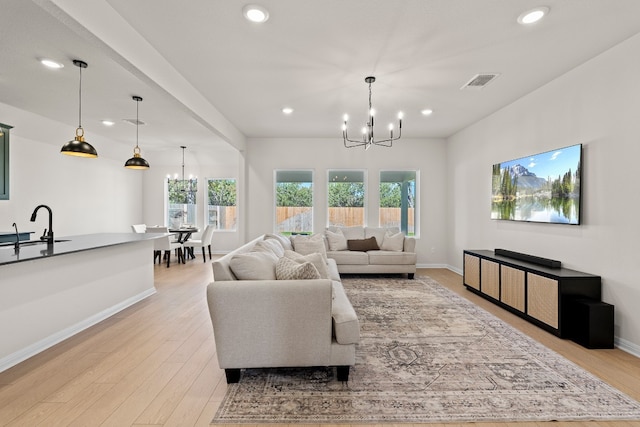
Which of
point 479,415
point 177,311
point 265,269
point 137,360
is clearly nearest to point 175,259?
point 177,311

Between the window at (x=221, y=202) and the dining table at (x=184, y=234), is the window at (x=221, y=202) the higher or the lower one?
the higher one

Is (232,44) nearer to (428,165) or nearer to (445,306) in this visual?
(445,306)

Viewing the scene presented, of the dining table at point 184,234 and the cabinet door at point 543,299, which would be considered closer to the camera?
the cabinet door at point 543,299

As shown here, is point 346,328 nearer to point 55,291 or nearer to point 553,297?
point 553,297

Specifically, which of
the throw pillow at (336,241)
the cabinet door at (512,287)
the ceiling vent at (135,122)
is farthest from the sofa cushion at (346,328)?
the ceiling vent at (135,122)

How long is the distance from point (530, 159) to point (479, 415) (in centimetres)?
337

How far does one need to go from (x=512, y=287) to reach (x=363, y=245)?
9.08ft

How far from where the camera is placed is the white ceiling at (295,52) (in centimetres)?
248

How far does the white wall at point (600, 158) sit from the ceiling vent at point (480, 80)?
2.41 feet

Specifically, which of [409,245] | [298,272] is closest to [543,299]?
[298,272]

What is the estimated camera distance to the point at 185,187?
9.15 metres

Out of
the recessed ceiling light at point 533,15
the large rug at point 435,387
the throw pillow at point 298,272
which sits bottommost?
the large rug at point 435,387

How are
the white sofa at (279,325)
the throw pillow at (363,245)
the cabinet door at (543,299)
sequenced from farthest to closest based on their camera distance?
the throw pillow at (363,245), the cabinet door at (543,299), the white sofa at (279,325)

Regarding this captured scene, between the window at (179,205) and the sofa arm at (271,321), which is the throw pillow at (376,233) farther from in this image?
the window at (179,205)
